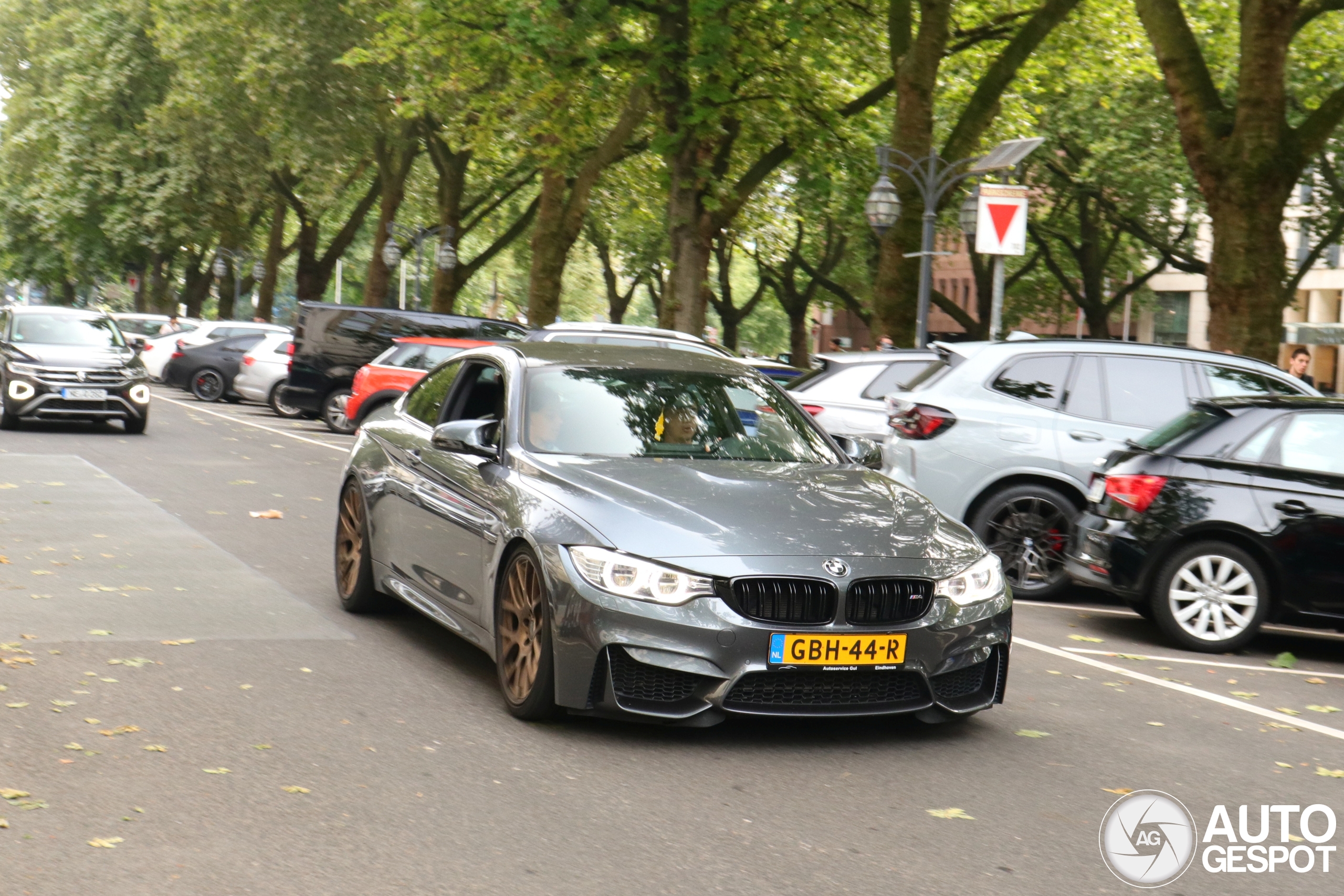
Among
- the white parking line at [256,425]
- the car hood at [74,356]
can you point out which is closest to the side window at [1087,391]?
the white parking line at [256,425]

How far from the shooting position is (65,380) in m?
20.8

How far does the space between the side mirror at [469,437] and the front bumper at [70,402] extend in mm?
14939

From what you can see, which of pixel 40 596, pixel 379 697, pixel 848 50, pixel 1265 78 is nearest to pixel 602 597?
Answer: pixel 379 697

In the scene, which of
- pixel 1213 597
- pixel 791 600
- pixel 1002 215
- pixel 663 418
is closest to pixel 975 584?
pixel 791 600

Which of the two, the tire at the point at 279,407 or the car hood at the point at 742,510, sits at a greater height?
the car hood at the point at 742,510

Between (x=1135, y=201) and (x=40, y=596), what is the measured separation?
101 ft

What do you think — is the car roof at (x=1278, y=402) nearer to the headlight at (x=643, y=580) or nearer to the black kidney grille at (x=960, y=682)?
the black kidney grille at (x=960, y=682)

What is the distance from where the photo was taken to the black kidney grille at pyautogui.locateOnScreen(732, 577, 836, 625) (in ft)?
19.1

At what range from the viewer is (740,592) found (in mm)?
5812

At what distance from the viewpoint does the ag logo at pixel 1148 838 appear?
4.69 m

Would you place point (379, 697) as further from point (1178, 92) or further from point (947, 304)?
point (947, 304)

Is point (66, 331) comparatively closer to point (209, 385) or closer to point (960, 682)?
point (209, 385)

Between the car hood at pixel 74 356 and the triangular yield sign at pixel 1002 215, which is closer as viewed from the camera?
the triangular yield sign at pixel 1002 215

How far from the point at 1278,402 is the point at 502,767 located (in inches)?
223
